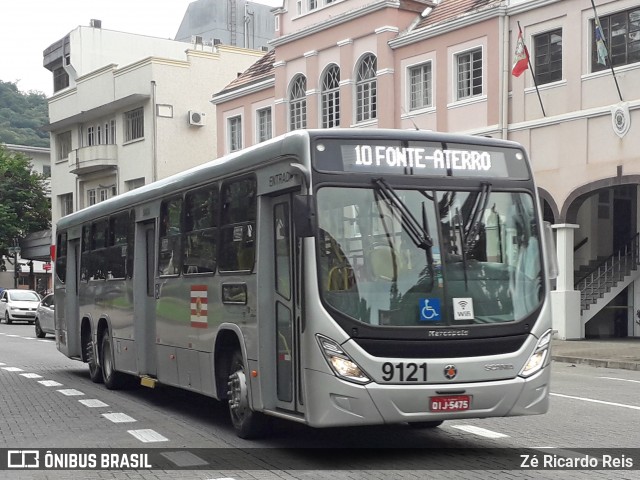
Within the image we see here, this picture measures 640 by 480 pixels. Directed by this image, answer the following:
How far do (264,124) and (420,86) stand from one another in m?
9.63

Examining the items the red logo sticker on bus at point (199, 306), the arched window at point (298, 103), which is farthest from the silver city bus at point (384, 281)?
the arched window at point (298, 103)

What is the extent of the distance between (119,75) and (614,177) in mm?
32024

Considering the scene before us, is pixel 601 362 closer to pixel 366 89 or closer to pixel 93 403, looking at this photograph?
pixel 93 403

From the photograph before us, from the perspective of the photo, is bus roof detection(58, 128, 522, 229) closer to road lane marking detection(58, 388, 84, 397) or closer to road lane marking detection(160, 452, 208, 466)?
road lane marking detection(160, 452, 208, 466)

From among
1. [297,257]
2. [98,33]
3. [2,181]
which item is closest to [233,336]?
[297,257]

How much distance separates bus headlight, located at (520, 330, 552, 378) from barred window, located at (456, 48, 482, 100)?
69.7 feet

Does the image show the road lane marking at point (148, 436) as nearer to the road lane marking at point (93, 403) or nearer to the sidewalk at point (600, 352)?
the road lane marking at point (93, 403)

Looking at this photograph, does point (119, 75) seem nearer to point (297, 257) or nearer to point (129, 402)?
point (129, 402)

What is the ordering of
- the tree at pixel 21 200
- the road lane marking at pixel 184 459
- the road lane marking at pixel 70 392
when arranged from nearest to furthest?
1. the road lane marking at pixel 184 459
2. the road lane marking at pixel 70 392
3. the tree at pixel 21 200

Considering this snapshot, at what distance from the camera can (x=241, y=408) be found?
10.1 m

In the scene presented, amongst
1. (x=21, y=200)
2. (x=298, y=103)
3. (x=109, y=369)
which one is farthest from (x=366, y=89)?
(x=21, y=200)

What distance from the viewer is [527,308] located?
908 centimetres

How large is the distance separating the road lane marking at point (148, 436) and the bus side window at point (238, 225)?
181cm

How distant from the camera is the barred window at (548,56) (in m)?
27.3
